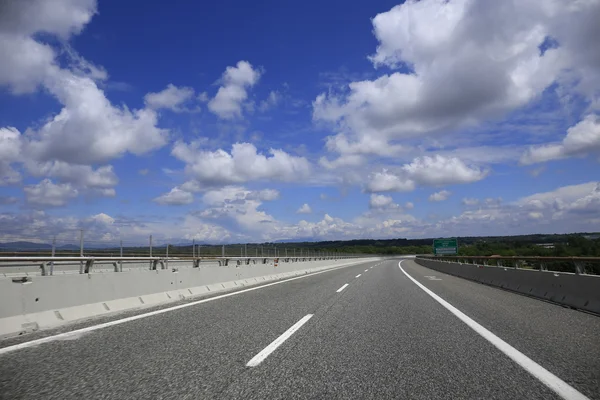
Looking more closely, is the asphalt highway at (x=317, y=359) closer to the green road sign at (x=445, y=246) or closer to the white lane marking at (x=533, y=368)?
the white lane marking at (x=533, y=368)

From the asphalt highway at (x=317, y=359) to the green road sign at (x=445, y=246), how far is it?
47988 millimetres

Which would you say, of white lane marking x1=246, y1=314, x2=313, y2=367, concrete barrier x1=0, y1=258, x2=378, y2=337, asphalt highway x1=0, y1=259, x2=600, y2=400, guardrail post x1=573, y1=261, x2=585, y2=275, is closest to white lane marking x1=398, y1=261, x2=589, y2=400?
asphalt highway x1=0, y1=259, x2=600, y2=400

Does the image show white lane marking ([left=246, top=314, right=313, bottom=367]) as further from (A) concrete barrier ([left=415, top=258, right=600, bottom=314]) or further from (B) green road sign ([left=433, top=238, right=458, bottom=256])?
(B) green road sign ([left=433, top=238, right=458, bottom=256])

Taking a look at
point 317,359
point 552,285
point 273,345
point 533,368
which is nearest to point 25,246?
point 273,345

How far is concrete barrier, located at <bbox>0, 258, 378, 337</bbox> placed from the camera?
7.13m

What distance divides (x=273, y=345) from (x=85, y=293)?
4.74m

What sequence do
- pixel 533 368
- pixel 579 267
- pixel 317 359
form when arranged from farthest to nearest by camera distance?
pixel 579 267
pixel 317 359
pixel 533 368

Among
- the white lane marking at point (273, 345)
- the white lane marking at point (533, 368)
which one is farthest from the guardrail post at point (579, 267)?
the white lane marking at point (273, 345)

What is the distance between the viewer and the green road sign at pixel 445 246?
55.3 meters

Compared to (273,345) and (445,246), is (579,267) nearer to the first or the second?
(273,345)

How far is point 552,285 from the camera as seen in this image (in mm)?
12492

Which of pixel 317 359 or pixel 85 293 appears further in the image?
pixel 85 293

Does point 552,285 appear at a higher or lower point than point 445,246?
lower

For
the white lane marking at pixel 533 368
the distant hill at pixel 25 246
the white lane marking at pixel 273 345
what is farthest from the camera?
the distant hill at pixel 25 246
